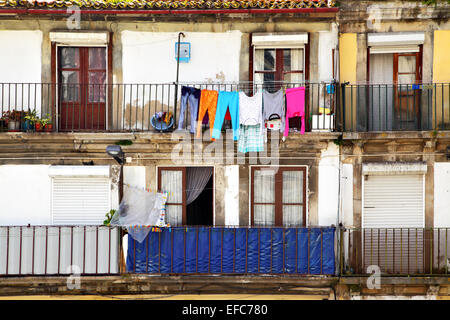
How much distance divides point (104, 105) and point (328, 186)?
5671 millimetres

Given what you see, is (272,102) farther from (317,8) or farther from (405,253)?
(405,253)

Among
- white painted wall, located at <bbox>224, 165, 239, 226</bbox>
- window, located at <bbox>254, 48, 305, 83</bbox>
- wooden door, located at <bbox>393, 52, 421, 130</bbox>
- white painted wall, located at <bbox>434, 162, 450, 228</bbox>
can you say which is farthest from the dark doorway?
white painted wall, located at <bbox>434, 162, 450, 228</bbox>

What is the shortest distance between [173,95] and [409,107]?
564 cm

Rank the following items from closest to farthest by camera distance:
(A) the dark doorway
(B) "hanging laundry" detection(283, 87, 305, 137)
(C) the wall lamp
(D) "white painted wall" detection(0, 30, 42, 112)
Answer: (C) the wall lamp, (B) "hanging laundry" detection(283, 87, 305, 137), (D) "white painted wall" detection(0, 30, 42, 112), (A) the dark doorway

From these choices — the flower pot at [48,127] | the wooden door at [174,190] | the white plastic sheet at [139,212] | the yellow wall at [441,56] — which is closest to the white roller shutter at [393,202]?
the yellow wall at [441,56]

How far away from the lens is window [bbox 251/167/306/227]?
525 inches

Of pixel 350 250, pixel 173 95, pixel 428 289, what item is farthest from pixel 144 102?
pixel 428 289

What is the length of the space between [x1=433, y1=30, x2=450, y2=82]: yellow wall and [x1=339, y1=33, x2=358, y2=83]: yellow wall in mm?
Result: 1888

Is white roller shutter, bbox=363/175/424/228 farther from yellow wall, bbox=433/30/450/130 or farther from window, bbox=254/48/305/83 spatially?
window, bbox=254/48/305/83

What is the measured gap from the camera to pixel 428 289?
12969 millimetres

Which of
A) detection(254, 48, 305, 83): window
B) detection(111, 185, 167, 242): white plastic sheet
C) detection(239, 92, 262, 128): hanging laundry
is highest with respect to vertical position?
detection(254, 48, 305, 83): window

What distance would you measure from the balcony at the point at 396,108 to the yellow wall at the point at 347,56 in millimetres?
313

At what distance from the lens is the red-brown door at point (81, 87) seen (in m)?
13.5

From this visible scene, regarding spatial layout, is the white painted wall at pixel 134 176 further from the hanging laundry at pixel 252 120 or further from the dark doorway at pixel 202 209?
the hanging laundry at pixel 252 120
